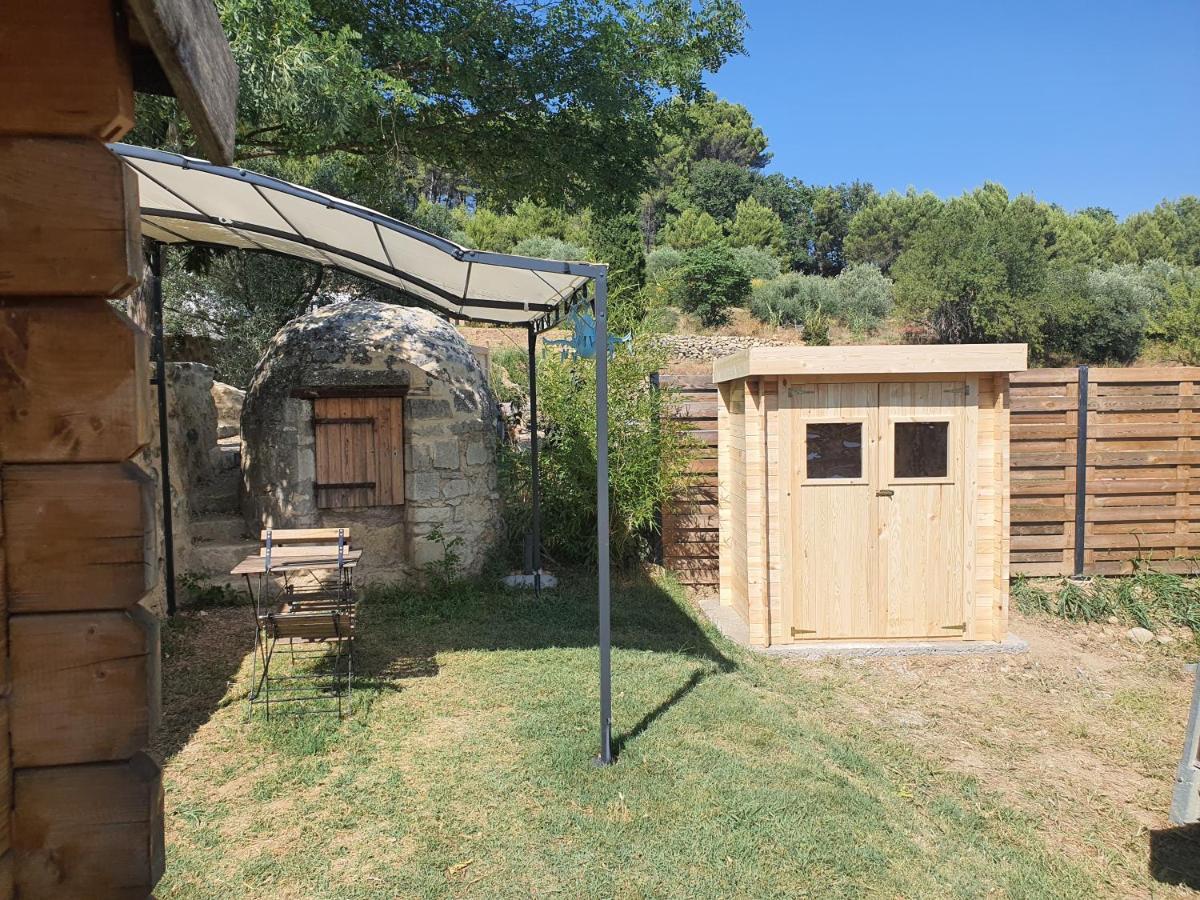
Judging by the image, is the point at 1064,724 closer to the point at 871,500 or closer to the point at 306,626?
the point at 871,500

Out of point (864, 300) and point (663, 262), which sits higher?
point (663, 262)

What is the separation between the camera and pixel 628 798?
3.88 m

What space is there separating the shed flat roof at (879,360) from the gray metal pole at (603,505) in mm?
2044

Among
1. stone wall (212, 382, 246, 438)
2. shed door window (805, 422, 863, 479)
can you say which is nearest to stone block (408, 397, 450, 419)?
shed door window (805, 422, 863, 479)

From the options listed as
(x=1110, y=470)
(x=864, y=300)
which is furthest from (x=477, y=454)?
(x=864, y=300)

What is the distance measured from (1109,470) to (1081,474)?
0.32 m

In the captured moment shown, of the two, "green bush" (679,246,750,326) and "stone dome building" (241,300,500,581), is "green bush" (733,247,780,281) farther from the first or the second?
"stone dome building" (241,300,500,581)

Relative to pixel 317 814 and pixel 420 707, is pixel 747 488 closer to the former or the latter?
pixel 420 707

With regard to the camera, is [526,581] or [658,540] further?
[658,540]

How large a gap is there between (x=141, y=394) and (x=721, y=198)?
156 feet

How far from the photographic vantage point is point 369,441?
7.52 metres

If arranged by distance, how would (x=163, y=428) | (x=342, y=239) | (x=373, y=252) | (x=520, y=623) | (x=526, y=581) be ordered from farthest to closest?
(x=526, y=581)
(x=520, y=623)
(x=163, y=428)
(x=373, y=252)
(x=342, y=239)

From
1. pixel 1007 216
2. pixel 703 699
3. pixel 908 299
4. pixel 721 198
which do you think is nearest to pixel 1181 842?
pixel 703 699

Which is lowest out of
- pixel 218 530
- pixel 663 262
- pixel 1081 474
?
pixel 218 530
